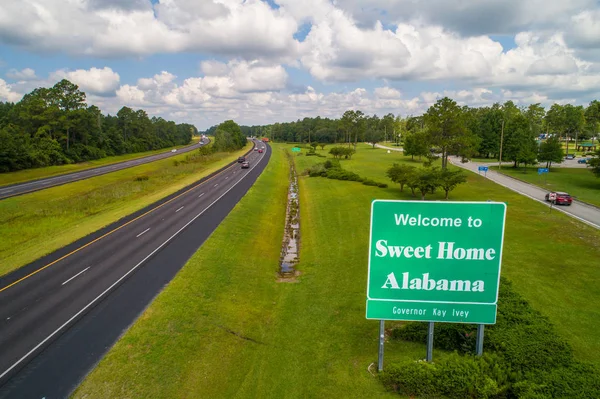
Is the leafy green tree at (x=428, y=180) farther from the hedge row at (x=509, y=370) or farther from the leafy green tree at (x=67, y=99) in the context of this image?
the leafy green tree at (x=67, y=99)

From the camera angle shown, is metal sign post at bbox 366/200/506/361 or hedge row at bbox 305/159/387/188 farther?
hedge row at bbox 305/159/387/188

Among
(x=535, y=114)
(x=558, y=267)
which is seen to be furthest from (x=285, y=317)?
(x=535, y=114)

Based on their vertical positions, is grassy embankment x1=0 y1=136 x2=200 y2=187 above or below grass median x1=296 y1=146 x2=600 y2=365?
above

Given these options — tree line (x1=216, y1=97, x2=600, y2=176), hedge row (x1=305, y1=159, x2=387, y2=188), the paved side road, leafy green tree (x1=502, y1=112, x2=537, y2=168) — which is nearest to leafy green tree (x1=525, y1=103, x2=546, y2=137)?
tree line (x1=216, y1=97, x2=600, y2=176)

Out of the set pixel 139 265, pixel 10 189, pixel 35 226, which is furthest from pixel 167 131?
pixel 139 265

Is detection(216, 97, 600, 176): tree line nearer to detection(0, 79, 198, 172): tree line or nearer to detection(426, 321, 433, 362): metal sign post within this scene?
detection(426, 321, 433, 362): metal sign post

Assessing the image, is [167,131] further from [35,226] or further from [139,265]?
[139,265]

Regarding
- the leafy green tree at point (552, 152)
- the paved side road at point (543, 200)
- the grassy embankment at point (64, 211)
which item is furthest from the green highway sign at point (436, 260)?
the leafy green tree at point (552, 152)
